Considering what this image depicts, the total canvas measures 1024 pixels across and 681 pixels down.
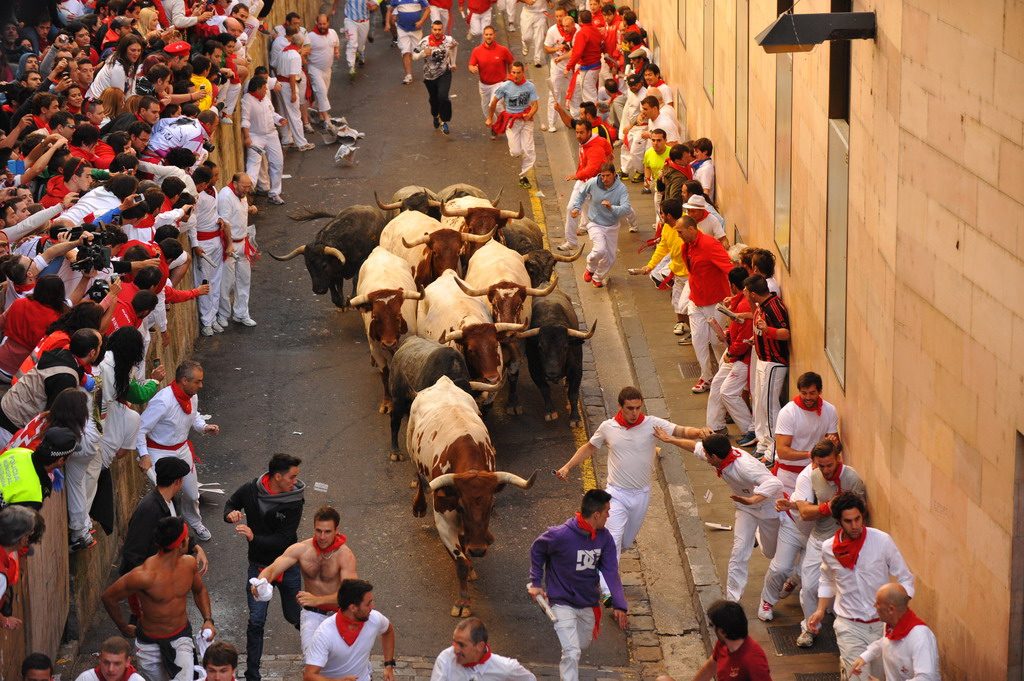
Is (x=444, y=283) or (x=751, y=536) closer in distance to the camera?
(x=751, y=536)

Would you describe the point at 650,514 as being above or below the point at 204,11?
below

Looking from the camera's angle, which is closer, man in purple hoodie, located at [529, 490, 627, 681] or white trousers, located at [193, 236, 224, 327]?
man in purple hoodie, located at [529, 490, 627, 681]

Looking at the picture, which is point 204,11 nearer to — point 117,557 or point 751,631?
point 117,557

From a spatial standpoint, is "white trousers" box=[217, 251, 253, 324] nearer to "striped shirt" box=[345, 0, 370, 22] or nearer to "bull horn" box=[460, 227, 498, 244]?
"bull horn" box=[460, 227, 498, 244]

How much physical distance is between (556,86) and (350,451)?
11.8m

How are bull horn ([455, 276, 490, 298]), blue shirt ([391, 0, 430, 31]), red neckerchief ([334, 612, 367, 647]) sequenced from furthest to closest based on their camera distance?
blue shirt ([391, 0, 430, 31]) < bull horn ([455, 276, 490, 298]) < red neckerchief ([334, 612, 367, 647])

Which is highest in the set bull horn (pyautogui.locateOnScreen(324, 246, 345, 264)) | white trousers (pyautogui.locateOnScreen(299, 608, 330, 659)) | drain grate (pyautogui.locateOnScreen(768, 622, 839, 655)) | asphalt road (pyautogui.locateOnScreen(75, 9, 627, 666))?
white trousers (pyautogui.locateOnScreen(299, 608, 330, 659))

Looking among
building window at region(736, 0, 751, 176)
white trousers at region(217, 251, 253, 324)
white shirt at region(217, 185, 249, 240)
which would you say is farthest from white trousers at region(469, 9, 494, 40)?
white shirt at region(217, 185, 249, 240)

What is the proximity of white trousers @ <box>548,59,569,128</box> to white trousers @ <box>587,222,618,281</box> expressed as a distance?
7056 mm

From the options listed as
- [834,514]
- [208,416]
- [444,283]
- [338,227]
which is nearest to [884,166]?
[834,514]

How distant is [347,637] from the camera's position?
10086 mm

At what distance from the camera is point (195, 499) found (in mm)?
13742

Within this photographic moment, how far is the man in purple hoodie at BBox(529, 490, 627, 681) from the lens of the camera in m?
11.1

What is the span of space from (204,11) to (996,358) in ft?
50.6
